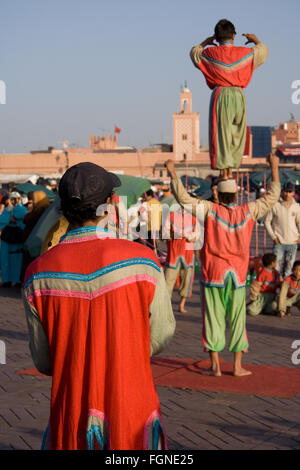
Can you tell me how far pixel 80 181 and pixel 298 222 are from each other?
8.36 meters

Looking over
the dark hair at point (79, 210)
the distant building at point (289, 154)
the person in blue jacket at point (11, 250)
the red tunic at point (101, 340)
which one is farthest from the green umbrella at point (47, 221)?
the distant building at point (289, 154)

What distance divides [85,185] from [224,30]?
558cm

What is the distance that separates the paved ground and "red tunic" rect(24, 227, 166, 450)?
2150 mm

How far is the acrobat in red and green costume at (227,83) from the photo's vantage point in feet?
26.1

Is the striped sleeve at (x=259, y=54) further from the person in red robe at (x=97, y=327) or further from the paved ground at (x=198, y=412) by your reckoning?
the person in red robe at (x=97, y=327)

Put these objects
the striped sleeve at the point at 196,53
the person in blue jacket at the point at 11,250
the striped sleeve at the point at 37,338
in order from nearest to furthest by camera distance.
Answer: the striped sleeve at the point at 37,338 → the striped sleeve at the point at 196,53 → the person in blue jacket at the point at 11,250

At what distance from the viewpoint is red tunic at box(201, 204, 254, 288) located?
6.54 metres

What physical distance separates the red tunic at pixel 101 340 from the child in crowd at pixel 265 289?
7492 millimetres

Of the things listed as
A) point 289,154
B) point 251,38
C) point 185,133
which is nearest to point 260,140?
point 289,154

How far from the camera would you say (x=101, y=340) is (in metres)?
2.67

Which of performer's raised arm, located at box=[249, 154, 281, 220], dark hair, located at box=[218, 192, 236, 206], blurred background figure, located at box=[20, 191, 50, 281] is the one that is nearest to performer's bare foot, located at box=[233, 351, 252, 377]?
performer's raised arm, located at box=[249, 154, 281, 220]

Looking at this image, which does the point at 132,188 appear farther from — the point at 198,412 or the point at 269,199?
the point at 198,412

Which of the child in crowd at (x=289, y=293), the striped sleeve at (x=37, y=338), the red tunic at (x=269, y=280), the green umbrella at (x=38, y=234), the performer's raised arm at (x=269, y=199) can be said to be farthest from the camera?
the green umbrella at (x=38, y=234)

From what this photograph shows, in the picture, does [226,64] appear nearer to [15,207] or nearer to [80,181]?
[80,181]
